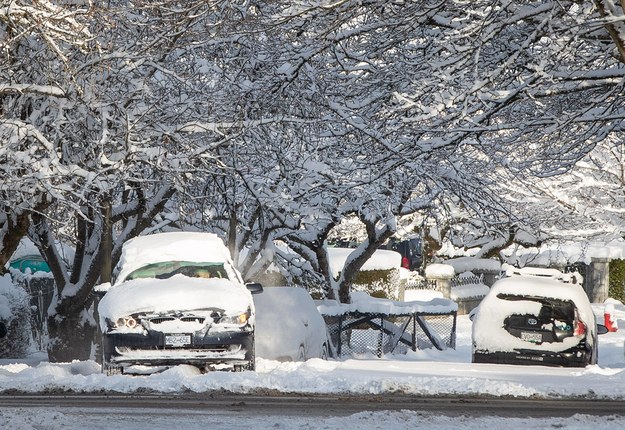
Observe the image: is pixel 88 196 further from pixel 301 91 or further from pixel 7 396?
pixel 7 396

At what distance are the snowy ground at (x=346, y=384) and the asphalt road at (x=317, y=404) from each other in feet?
1.03

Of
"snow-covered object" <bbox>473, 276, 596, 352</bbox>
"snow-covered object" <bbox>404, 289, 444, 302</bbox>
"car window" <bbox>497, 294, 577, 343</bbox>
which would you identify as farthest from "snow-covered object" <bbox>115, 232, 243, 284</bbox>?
"snow-covered object" <bbox>404, 289, 444, 302</bbox>

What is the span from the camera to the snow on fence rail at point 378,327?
23.1 metres

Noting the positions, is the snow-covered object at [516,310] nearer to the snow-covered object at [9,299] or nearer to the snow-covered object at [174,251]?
the snow-covered object at [174,251]

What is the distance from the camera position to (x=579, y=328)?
1551cm

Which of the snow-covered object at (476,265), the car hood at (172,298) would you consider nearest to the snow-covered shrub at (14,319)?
the car hood at (172,298)

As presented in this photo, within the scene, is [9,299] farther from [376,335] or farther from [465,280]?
[465,280]

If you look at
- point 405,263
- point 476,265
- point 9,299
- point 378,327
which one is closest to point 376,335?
point 378,327

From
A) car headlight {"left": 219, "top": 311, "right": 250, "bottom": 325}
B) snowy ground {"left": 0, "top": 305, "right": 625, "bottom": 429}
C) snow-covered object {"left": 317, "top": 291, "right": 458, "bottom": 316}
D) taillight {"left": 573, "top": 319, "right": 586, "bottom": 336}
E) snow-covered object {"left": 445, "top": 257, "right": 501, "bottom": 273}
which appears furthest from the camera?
snow-covered object {"left": 445, "top": 257, "right": 501, "bottom": 273}

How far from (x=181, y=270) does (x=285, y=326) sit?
6.67ft

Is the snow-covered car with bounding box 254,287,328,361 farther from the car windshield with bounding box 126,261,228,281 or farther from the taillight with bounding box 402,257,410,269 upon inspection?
the taillight with bounding box 402,257,410,269

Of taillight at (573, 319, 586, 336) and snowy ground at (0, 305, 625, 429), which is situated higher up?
taillight at (573, 319, 586, 336)

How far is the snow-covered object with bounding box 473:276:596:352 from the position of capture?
15562mm

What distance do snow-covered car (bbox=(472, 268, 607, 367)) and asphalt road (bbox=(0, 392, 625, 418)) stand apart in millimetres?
4007
